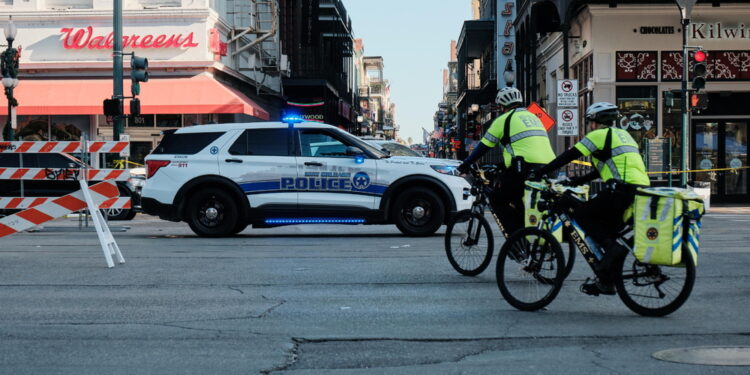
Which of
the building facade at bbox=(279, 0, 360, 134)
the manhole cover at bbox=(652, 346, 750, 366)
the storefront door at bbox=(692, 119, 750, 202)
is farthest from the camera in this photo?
the building facade at bbox=(279, 0, 360, 134)

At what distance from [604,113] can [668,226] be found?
3.64ft

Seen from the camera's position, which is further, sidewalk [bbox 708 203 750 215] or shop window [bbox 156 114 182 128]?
shop window [bbox 156 114 182 128]

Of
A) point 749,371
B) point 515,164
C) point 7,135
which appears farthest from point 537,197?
point 7,135

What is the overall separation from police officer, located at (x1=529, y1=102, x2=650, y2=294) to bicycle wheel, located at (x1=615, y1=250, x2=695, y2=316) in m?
0.12

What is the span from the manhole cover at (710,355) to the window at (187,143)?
10.4 m

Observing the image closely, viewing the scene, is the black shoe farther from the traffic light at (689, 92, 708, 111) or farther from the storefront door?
the storefront door

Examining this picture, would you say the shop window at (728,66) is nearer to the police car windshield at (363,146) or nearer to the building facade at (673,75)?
the building facade at (673,75)

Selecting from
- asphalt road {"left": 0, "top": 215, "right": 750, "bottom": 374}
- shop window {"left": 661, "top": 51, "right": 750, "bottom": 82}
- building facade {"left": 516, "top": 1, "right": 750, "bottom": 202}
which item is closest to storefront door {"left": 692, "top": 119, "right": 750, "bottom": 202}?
building facade {"left": 516, "top": 1, "right": 750, "bottom": 202}

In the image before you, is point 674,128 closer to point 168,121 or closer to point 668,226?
point 168,121

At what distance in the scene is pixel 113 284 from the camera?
31.6ft

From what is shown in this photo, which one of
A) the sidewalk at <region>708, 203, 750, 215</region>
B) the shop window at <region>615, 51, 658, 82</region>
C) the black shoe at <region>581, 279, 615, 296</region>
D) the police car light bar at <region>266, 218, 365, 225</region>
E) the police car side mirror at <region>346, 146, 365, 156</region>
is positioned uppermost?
the shop window at <region>615, 51, 658, 82</region>

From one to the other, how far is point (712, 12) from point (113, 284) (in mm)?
23979

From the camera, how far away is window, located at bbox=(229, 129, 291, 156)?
1540cm

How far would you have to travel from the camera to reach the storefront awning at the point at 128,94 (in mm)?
31750
